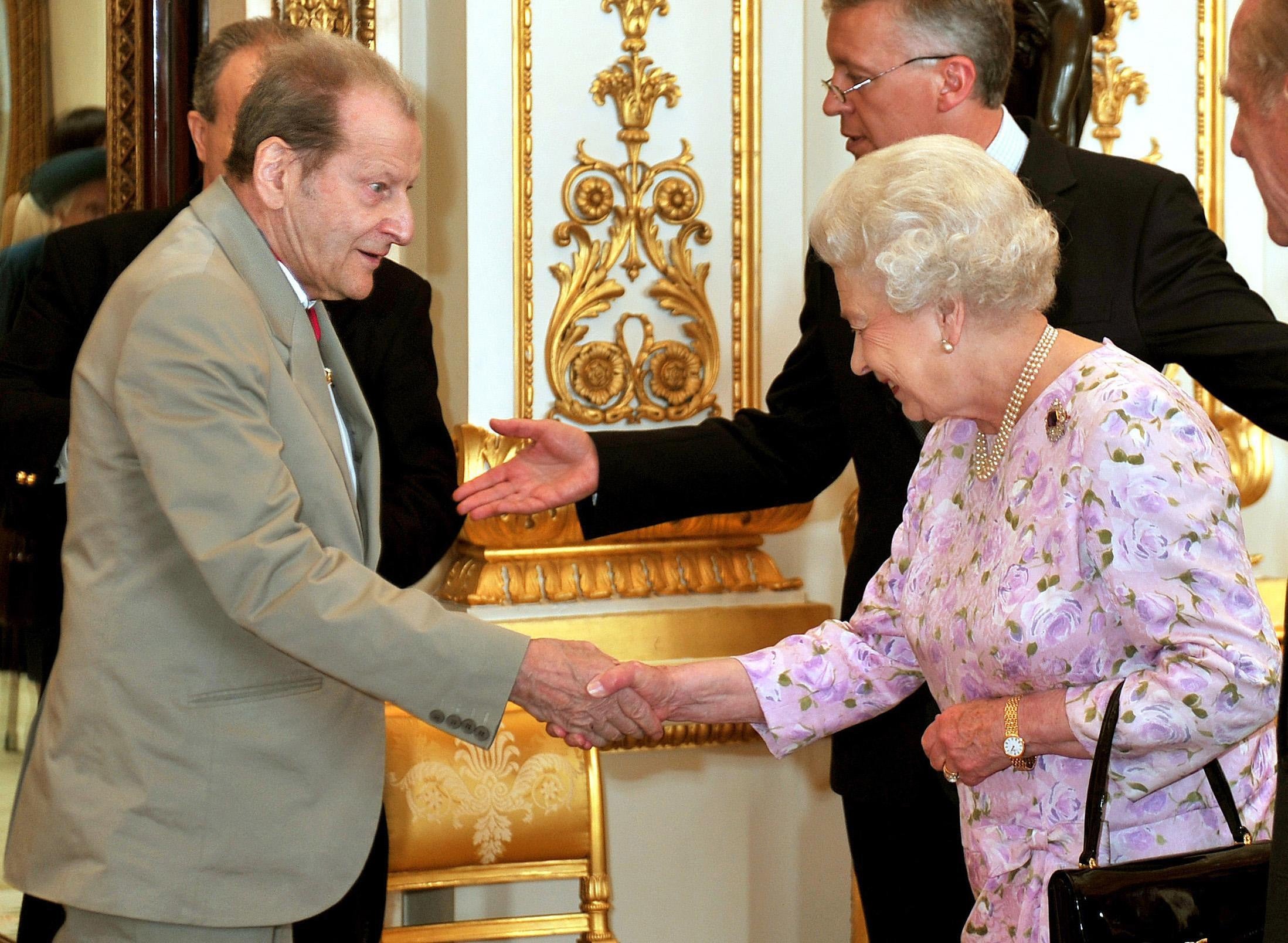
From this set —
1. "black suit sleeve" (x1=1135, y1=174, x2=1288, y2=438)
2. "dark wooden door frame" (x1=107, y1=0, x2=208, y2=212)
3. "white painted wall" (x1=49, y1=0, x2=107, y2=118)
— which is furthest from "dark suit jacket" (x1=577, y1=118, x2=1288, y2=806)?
"white painted wall" (x1=49, y1=0, x2=107, y2=118)

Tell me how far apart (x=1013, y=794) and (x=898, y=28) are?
1.32 meters

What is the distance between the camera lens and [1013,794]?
188cm

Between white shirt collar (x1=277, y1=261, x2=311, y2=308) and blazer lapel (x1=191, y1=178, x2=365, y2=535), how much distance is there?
0.03 meters

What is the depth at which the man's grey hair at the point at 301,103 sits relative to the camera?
196cm

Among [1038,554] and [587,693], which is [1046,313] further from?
[587,693]

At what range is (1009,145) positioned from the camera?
8.40 ft

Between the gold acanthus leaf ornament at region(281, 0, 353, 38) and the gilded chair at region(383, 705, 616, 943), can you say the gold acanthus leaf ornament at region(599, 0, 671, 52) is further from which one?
the gilded chair at region(383, 705, 616, 943)

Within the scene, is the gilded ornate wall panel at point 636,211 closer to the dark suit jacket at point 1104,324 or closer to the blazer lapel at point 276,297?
the dark suit jacket at point 1104,324

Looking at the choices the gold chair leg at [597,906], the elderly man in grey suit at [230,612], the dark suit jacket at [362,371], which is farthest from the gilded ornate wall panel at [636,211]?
the elderly man in grey suit at [230,612]

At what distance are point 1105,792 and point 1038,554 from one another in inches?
11.5

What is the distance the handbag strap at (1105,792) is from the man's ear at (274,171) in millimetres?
1229

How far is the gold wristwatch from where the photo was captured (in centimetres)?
181

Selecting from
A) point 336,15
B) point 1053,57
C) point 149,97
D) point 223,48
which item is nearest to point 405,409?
point 223,48

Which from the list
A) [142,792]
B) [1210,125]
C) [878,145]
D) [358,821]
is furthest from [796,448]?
[1210,125]
